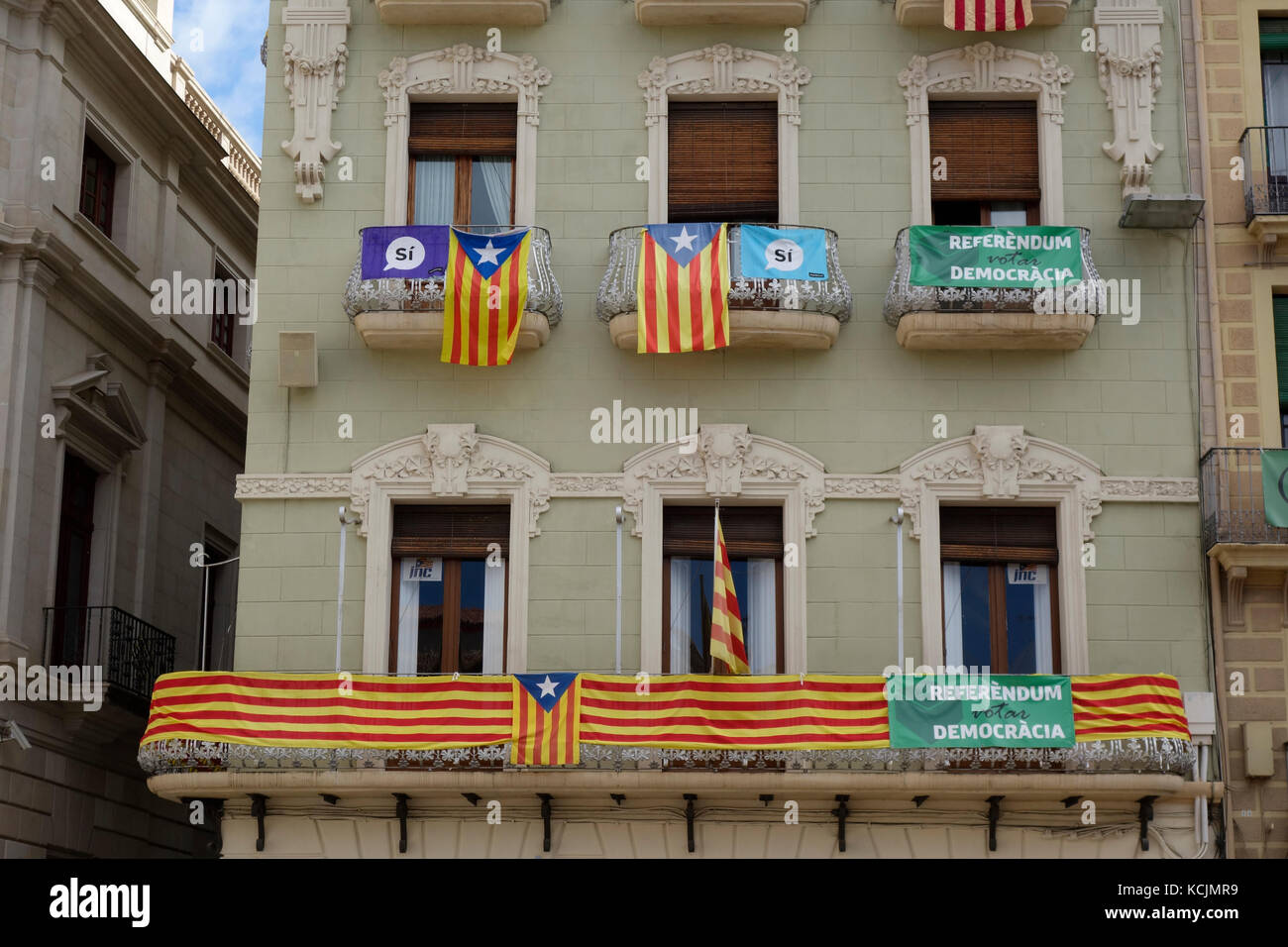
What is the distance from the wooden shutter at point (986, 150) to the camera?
21859 millimetres

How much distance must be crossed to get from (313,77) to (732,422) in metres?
6.36

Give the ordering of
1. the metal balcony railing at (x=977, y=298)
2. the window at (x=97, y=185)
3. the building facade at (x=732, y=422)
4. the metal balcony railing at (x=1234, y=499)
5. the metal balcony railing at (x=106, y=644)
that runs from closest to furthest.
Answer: the building facade at (x=732, y=422) → the metal balcony railing at (x=1234, y=499) → the metal balcony railing at (x=977, y=298) → the metal balcony railing at (x=106, y=644) → the window at (x=97, y=185)

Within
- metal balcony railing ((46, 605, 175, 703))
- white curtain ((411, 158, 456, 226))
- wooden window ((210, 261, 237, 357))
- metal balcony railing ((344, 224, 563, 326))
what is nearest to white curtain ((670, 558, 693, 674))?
metal balcony railing ((344, 224, 563, 326))

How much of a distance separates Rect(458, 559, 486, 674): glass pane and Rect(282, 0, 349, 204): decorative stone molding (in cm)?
469

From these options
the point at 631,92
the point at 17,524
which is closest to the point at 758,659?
the point at 631,92

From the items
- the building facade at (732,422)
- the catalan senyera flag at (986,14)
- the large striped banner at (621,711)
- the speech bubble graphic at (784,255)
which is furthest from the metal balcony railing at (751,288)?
the large striped banner at (621,711)

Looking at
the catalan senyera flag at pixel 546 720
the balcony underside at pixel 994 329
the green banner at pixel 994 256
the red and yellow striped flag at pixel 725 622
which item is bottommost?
the catalan senyera flag at pixel 546 720

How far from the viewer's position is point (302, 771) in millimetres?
19469

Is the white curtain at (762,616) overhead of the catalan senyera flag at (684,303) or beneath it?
beneath

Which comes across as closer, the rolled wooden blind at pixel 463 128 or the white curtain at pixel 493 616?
the white curtain at pixel 493 616

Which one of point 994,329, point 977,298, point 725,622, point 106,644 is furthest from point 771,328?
point 106,644

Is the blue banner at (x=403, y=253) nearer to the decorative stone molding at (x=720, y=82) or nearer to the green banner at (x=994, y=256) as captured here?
the decorative stone molding at (x=720, y=82)

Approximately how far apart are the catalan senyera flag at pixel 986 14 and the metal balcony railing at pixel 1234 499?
5.33 metres

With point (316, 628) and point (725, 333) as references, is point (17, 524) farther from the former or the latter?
point (725, 333)
